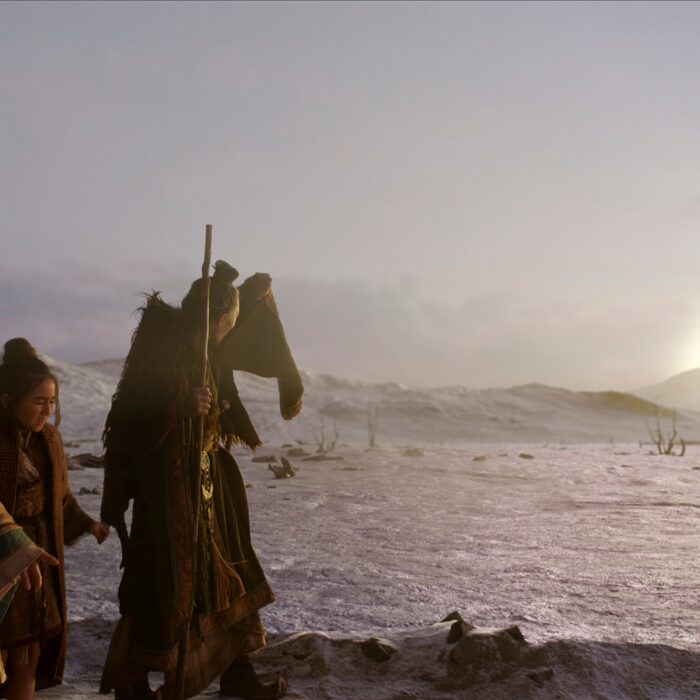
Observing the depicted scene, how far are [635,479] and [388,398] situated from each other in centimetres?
3465

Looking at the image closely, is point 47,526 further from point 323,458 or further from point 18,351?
point 323,458

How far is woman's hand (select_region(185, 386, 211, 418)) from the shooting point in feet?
10.6

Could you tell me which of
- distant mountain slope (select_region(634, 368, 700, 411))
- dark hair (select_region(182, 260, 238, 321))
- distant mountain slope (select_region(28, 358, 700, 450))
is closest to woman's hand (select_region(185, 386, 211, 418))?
dark hair (select_region(182, 260, 238, 321))

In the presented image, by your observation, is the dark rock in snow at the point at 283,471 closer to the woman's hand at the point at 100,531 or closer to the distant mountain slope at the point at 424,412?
the woman's hand at the point at 100,531

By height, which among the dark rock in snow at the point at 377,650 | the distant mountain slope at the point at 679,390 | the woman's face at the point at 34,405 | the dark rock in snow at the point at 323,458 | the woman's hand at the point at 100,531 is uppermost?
the distant mountain slope at the point at 679,390

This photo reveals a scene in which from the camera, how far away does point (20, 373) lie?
3148 mm

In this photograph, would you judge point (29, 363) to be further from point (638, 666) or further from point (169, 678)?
point (638, 666)

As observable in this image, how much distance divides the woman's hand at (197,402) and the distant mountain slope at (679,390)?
56938mm

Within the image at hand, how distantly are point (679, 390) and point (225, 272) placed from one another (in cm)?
6780

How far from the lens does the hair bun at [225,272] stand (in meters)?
3.60

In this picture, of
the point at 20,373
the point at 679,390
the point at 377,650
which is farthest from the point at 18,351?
the point at 679,390

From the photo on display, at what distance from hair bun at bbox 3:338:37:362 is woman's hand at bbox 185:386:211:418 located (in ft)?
1.98

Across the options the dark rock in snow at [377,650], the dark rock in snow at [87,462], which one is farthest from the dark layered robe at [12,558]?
the dark rock in snow at [87,462]

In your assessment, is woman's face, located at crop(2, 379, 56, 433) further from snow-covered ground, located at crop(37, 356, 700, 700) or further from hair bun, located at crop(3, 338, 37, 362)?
snow-covered ground, located at crop(37, 356, 700, 700)
